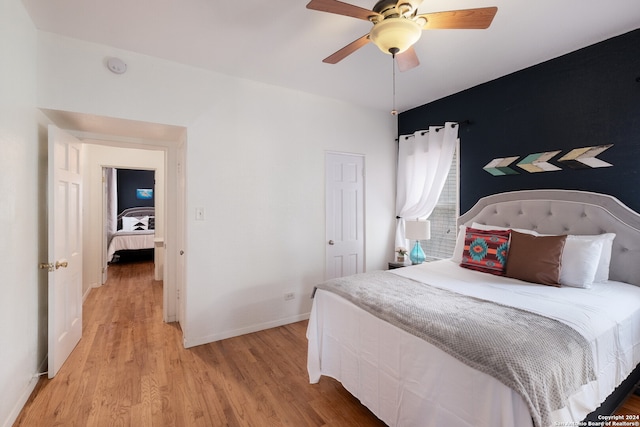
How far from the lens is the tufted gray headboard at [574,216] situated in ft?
7.47

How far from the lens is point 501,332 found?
4.48 feet

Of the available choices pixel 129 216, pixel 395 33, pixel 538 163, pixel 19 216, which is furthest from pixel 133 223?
pixel 538 163

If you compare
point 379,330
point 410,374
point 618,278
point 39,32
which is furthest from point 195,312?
point 618,278

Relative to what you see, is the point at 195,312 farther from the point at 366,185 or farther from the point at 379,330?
the point at 366,185

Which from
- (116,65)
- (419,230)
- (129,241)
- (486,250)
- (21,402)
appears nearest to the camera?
(21,402)

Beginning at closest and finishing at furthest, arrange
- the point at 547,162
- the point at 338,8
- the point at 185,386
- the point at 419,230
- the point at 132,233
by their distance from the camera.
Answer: the point at 338,8
the point at 185,386
the point at 547,162
the point at 419,230
the point at 132,233

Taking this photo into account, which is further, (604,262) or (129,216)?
(129,216)

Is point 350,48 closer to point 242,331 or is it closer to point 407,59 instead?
point 407,59

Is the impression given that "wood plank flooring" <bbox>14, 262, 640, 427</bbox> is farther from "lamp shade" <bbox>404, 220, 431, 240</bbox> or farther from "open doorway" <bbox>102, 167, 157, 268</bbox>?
"open doorway" <bbox>102, 167, 157, 268</bbox>

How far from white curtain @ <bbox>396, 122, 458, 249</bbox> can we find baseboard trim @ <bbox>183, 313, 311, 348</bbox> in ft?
5.93

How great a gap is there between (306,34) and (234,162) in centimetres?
141

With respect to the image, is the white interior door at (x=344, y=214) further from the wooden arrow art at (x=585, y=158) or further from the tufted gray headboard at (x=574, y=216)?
the wooden arrow art at (x=585, y=158)

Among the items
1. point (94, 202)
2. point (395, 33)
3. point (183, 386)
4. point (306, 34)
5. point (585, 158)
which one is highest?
point (306, 34)

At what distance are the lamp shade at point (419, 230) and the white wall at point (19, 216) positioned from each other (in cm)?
346
